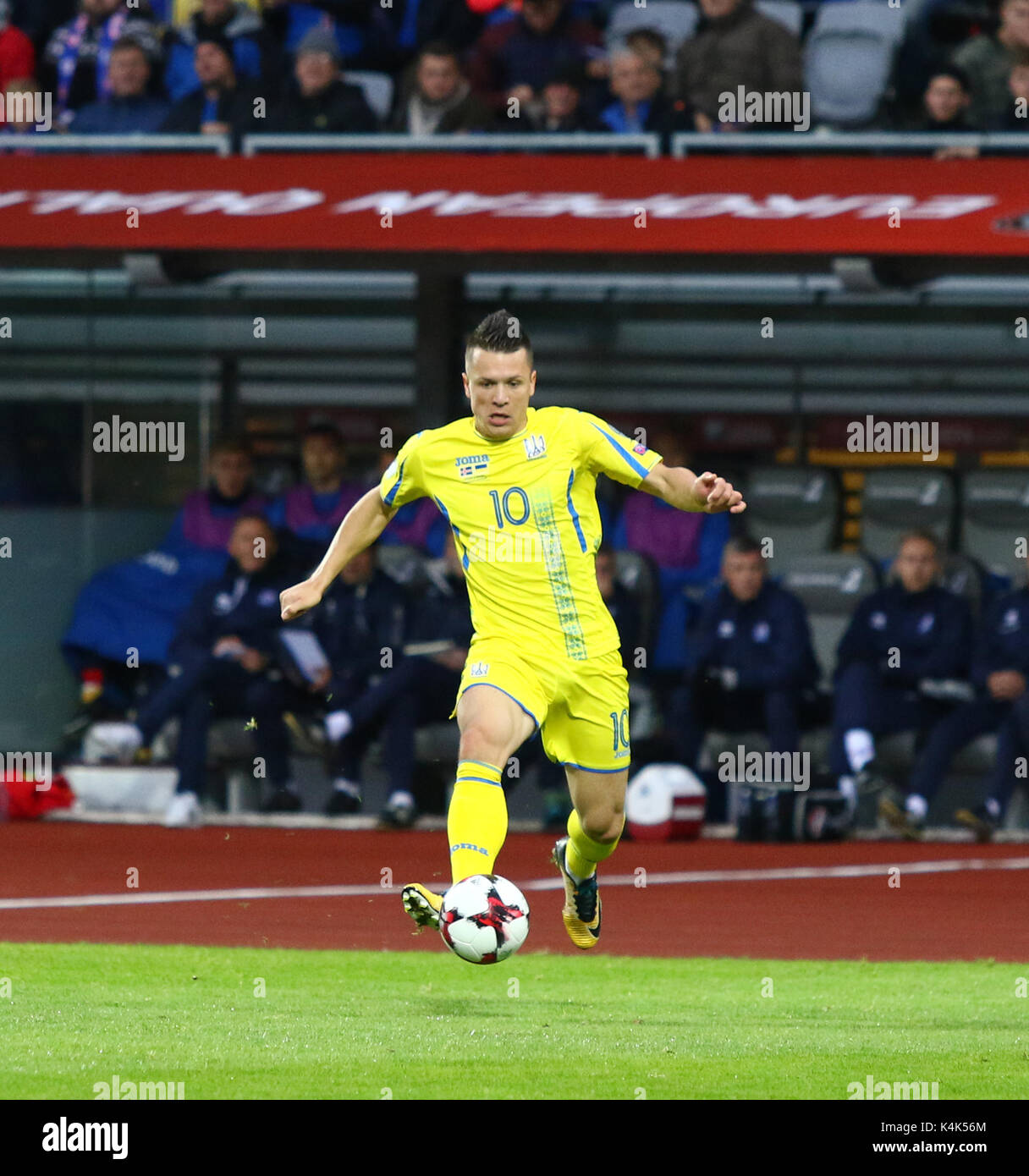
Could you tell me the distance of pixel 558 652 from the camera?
7535 millimetres

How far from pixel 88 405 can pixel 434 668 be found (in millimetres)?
3439

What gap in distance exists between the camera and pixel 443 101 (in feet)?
49.5

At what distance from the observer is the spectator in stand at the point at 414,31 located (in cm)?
1653

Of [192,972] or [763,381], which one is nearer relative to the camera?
[192,972]

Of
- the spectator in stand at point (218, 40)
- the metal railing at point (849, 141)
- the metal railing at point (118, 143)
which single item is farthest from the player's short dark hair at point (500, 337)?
the spectator in stand at point (218, 40)

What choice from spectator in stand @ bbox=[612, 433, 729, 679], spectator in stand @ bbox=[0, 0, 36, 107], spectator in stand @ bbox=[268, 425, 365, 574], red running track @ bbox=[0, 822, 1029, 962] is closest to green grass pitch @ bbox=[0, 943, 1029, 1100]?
red running track @ bbox=[0, 822, 1029, 962]

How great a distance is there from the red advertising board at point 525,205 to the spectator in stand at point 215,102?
120cm

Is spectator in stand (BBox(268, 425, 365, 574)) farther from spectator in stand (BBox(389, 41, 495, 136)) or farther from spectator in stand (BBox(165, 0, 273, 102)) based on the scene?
spectator in stand (BBox(165, 0, 273, 102))

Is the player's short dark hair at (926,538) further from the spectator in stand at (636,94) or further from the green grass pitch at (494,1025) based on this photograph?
the green grass pitch at (494,1025)

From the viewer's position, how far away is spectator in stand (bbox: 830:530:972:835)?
13781 mm

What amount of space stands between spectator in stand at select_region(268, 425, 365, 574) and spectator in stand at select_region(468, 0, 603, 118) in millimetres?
2755

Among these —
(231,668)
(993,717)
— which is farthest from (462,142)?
(993,717)

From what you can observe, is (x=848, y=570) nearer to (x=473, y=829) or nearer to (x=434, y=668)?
(x=434, y=668)

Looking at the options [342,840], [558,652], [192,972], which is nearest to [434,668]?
[342,840]
